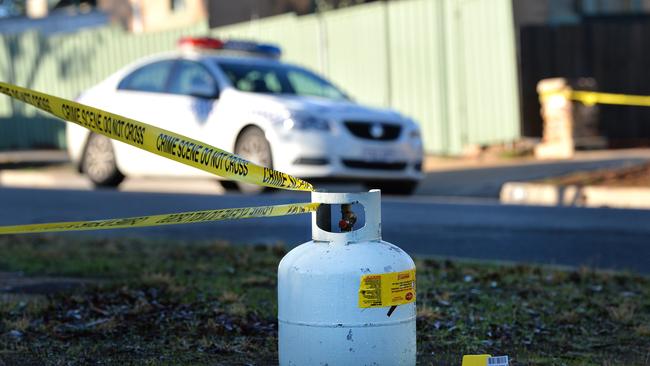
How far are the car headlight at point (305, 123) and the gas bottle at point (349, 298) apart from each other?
278 inches

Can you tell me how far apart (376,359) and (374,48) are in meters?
16.2

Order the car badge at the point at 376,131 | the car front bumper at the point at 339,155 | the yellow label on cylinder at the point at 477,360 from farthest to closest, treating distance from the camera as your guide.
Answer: the car badge at the point at 376,131
the car front bumper at the point at 339,155
the yellow label on cylinder at the point at 477,360

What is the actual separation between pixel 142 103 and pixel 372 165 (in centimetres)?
270

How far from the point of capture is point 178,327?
5.28 metres

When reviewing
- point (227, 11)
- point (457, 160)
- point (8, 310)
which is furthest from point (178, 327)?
point (227, 11)

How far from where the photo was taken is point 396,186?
40.8 ft

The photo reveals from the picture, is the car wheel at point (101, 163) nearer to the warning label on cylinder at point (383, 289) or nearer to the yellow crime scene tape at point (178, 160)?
the yellow crime scene tape at point (178, 160)

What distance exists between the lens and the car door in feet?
39.8

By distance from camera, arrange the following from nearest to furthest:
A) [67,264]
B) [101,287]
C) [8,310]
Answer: [8,310], [101,287], [67,264]

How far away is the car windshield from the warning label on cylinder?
8.20 metres

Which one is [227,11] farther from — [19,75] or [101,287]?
[101,287]

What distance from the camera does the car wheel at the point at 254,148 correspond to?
11156 millimetres

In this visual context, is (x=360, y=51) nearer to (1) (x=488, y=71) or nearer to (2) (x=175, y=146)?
(1) (x=488, y=71)

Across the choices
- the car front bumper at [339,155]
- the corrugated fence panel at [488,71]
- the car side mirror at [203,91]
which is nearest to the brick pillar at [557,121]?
the corrugated fence panel at [488,71]
